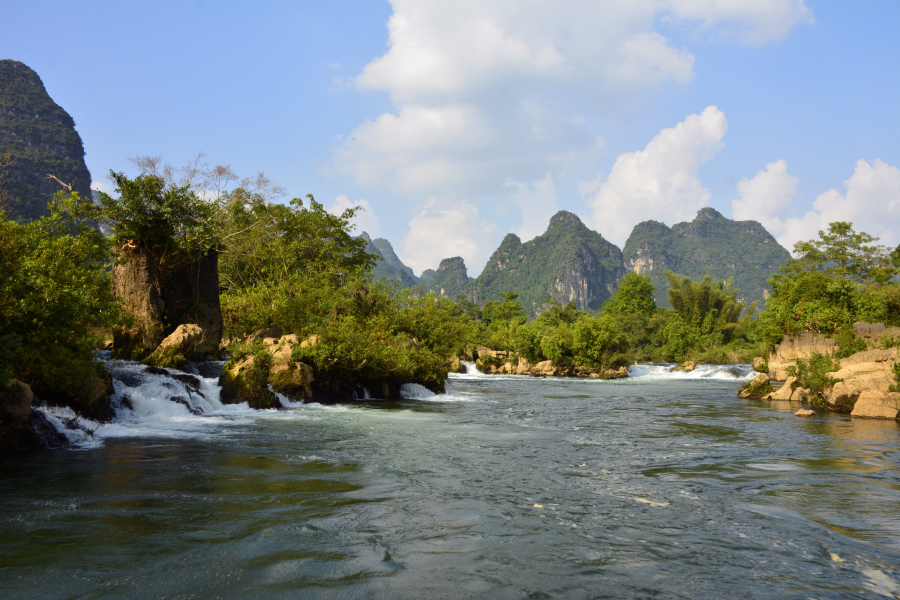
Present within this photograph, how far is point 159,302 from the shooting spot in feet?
55.1

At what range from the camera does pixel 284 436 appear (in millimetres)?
10156

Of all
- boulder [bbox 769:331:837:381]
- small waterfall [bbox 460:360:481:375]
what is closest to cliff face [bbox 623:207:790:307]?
small waterfall [bbox 460:360:481:375]

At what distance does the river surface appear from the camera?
155 inches

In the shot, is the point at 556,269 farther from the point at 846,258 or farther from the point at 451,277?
the point at 846,258

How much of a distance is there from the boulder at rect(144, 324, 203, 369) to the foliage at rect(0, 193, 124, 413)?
3.73 meters

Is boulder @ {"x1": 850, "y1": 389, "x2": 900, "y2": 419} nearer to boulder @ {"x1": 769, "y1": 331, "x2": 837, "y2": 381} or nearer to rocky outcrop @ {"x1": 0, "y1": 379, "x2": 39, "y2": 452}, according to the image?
boulder @ {"x1": 769, "y1": 331, "x2": 837, "y2": 381}

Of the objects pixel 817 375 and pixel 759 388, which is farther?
pixel 759 388

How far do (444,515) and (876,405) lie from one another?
13.4 m

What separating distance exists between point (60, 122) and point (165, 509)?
278 feet

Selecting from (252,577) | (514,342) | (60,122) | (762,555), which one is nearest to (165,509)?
(252,577)

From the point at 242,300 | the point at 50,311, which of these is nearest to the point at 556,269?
the point at 242,300

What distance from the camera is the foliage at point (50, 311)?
27.4 ft

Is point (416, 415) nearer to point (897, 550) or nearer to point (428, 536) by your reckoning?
point (428, 536)

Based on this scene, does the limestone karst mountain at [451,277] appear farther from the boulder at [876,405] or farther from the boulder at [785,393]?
the boulder at [876,405]
